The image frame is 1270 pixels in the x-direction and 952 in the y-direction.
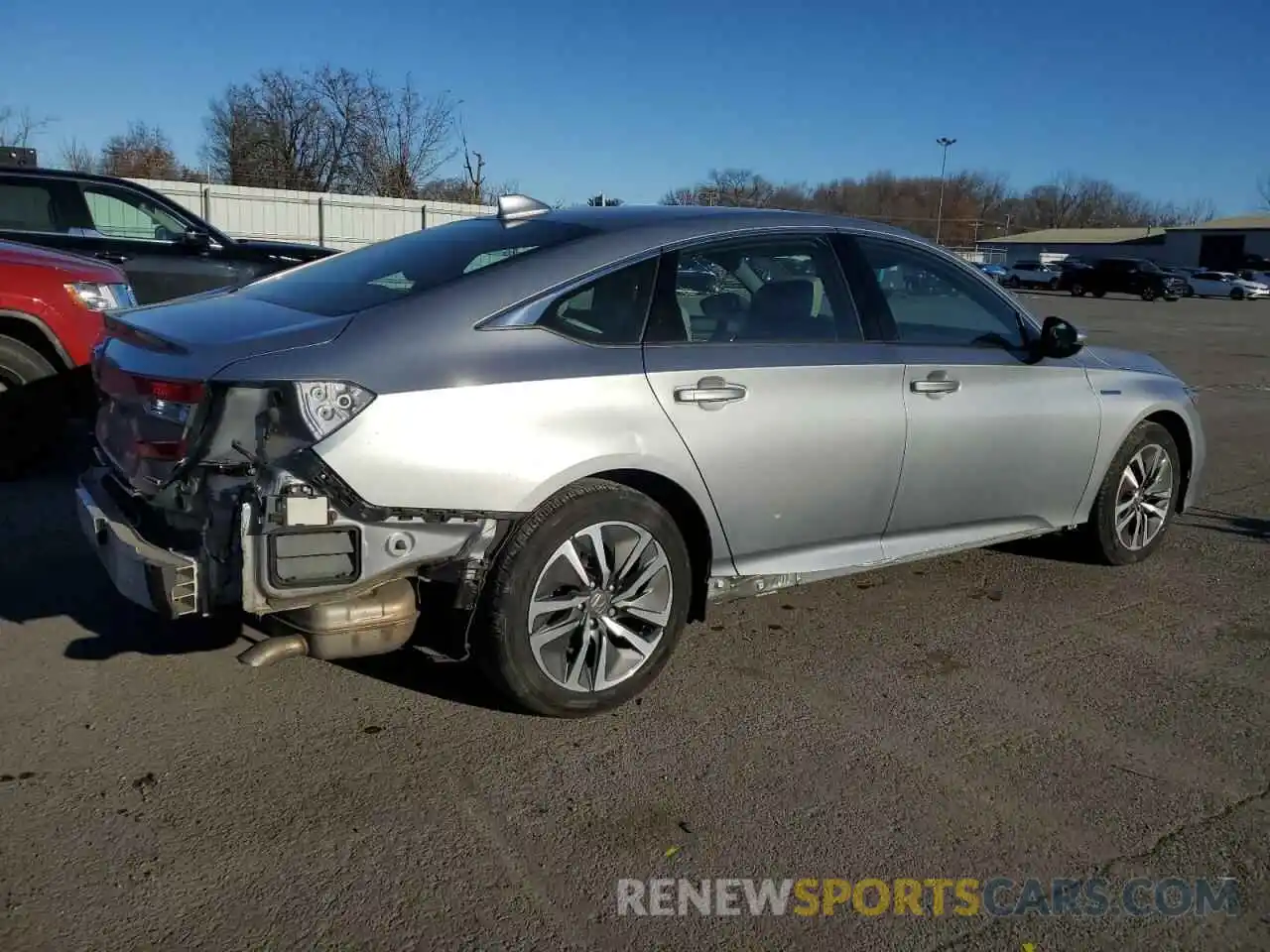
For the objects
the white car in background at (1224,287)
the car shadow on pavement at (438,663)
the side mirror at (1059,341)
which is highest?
the white car in background at (1224,287)

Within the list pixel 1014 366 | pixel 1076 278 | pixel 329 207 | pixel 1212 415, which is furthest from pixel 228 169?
pixel 1014 366

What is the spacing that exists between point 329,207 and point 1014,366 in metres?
20.9

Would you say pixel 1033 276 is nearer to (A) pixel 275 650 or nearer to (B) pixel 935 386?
(B) pixel 935 386

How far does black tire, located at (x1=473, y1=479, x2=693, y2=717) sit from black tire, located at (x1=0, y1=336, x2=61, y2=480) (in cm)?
400

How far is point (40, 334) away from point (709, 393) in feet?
14.5

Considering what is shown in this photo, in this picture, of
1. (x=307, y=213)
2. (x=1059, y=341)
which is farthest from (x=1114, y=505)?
(x=307, y=213)

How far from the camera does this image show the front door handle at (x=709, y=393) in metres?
3.72

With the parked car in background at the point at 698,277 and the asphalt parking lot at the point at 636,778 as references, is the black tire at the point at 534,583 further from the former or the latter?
the parked car in background at the point at 698,277

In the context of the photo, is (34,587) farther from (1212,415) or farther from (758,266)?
(1212,415)

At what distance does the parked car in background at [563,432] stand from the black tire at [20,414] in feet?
8.53

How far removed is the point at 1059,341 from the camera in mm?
4914

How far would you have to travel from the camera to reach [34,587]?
4.70 metres

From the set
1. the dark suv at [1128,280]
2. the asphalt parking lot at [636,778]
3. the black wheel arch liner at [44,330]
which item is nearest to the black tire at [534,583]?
the asphalt parking lot at [636,778]

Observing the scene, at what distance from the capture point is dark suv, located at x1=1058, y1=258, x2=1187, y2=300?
4412 cm
